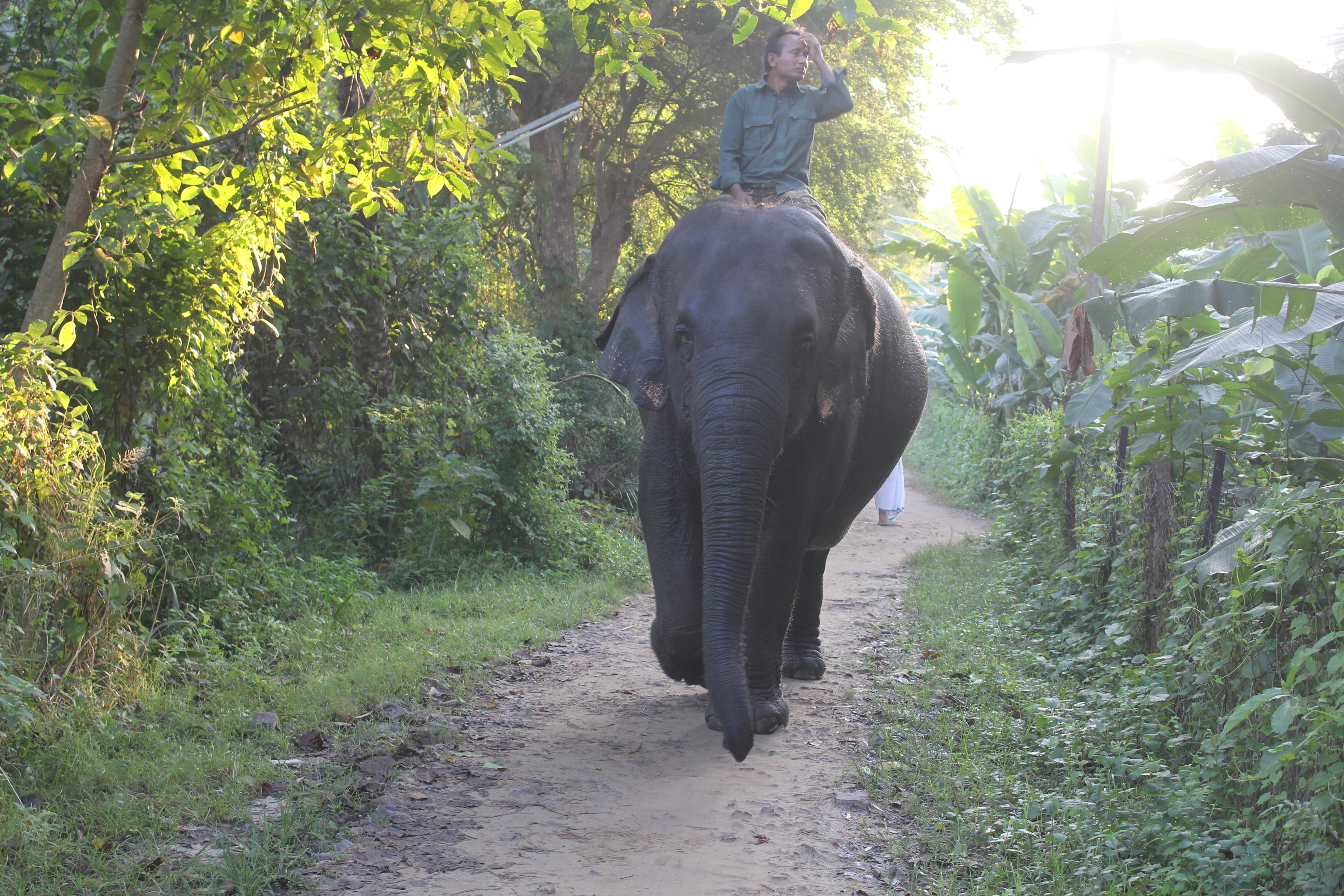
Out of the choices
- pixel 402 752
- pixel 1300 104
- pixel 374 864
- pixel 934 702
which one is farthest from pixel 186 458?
pixel 1300 104

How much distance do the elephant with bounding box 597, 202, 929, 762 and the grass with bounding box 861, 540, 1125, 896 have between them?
0.68 m

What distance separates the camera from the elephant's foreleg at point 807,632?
6195 mm

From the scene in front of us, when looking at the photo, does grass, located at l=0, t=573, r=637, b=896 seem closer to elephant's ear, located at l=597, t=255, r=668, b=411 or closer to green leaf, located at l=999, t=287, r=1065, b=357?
elephant's ear, located at l=597, t=255, r=668, b=411

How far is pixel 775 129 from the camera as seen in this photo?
6059 millimetres

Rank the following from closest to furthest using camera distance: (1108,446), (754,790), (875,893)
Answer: (875,893)
(754,790)
(1108,446)

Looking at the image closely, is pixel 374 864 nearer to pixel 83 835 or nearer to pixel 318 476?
pixel 83 835

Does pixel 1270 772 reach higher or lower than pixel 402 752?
higher

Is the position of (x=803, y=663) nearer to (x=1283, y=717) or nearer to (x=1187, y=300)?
(x=1187, y=300)

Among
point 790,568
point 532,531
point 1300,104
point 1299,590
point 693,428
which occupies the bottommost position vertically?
point 532,531

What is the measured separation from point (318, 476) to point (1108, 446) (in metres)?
6.15

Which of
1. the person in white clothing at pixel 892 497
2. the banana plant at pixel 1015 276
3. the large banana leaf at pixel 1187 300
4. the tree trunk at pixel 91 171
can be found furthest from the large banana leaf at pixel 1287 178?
the person in white clothing at pixel 892 497

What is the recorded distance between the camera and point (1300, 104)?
4480 millimetres

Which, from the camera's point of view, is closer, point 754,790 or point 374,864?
point 374,864

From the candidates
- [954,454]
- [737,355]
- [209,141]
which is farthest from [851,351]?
[954,454]
